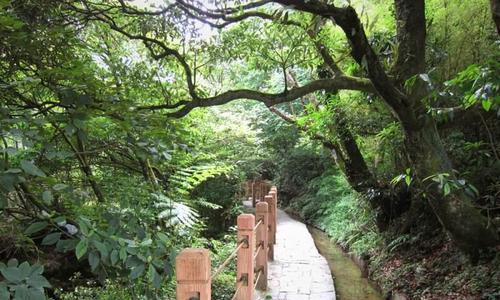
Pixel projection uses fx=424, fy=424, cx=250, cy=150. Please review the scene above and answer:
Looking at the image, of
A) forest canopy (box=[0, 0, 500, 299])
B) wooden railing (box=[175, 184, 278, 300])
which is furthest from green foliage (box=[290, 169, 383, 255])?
wooden railing (box=[175, 184, 278, 300])

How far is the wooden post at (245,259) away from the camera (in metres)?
4.24

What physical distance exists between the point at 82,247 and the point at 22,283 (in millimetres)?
237

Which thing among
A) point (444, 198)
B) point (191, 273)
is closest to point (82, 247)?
point (191, 273)

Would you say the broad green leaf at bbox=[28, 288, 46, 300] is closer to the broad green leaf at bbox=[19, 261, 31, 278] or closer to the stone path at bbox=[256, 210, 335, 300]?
the broad green leaf at bbox=[19, 261, 31, 278]

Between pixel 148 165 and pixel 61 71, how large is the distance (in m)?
1.37

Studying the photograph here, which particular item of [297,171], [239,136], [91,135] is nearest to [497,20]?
[91,135]

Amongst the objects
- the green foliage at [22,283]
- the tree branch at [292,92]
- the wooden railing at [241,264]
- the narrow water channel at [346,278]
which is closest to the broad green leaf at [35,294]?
the green foliage at [22,283]

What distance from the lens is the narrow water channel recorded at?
598 cm

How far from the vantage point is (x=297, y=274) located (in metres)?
6.47

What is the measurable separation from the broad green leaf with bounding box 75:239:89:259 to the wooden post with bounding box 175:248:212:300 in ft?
2.26

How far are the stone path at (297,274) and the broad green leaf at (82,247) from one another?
13.7 feet

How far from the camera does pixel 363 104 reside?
22.1 ft

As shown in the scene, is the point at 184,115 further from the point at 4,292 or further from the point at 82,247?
the point at 4,292

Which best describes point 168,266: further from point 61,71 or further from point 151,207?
point 151,207
